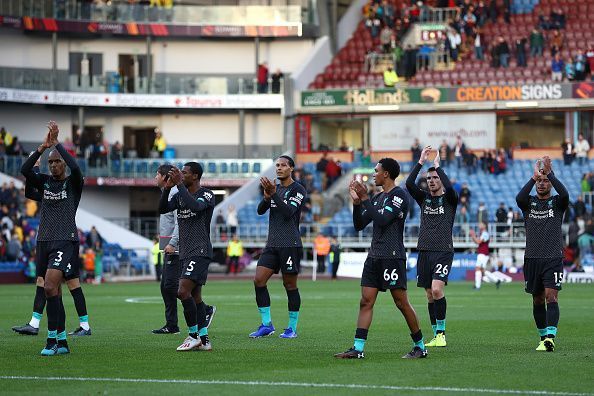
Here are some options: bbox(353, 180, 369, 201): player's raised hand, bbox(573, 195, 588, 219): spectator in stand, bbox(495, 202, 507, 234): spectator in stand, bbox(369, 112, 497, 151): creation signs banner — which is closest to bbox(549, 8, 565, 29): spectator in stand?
bbox(369, 112, 497, 151): creation signs banner

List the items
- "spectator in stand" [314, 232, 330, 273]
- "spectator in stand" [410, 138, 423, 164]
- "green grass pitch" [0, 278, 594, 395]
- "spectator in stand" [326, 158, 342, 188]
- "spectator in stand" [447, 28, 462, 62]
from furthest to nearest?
"spectator in stand" [447, 28, 462, 62] → "spectator in stand" [410, 138, 423, 164] → "spectator in stand" [326, 158, 342, 188] → "spectator in stand" [314, 232, 330, 273] → "green grass pitch" [0, 278, 594, 395]

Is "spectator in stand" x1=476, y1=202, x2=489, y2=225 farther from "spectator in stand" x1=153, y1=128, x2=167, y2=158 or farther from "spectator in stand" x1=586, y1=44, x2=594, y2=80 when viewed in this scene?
"spectator in stand" x1=153, y1=128, x2=167, y2=158

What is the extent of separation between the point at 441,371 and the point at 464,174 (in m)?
39.8

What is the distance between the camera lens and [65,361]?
15.1 metres

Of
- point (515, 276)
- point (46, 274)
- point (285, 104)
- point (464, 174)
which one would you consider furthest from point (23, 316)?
point (285, 104)

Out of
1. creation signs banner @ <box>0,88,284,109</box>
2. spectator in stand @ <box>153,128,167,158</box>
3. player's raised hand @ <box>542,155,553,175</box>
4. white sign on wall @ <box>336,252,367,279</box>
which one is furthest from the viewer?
spectator in stand @ <box>153,128,167,158</box>

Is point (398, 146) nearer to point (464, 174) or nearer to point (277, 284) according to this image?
point (464, 174)

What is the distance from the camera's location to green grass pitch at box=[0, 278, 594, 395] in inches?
504

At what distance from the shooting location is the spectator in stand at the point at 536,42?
56156 mm

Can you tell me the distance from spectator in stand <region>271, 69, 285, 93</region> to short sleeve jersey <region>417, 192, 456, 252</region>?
42265 mm

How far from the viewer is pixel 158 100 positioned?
59.4 metres

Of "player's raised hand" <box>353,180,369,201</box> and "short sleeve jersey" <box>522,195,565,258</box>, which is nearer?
"player's raised hand" <box>353,180,369,201</box>

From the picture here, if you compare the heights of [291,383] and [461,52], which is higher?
[461,52]

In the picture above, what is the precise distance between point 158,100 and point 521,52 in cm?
1630
